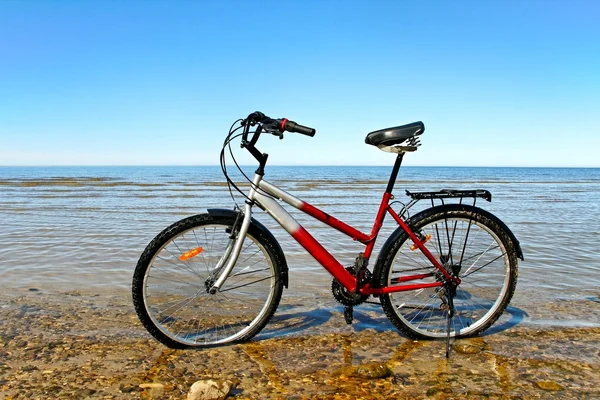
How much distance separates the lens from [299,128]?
2955 millimetres

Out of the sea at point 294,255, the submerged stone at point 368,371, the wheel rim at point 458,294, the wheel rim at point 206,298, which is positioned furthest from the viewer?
the sea at point 294,255

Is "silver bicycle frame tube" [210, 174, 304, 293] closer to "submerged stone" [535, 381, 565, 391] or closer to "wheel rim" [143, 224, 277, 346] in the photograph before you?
"wheel rim" [143, 224, 277, 346]

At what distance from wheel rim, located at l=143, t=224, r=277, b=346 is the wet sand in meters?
0.25

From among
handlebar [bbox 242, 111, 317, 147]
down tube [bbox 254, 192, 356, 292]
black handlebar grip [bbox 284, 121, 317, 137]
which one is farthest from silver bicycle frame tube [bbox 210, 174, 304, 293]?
black handlebar grip [bbox 284, 121, 317, 137]

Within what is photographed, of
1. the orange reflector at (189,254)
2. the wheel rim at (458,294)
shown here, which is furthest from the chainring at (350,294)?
the orange reflector at (189,254)

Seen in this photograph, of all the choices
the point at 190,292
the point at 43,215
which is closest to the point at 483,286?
the point at 190,292

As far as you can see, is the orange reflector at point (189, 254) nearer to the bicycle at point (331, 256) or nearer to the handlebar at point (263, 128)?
the bicycle at point (331, 256)

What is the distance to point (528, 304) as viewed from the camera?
4387mm

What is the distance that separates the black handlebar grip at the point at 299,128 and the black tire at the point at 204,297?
786 mm

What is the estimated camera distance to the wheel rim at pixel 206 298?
3191mm

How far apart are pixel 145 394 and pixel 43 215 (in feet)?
36.9

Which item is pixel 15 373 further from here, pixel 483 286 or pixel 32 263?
pixel 483 286

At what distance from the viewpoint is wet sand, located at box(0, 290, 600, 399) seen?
8.25 ft

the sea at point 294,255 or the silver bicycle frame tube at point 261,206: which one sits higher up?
the silver bicycle frame tube at point 261,206
